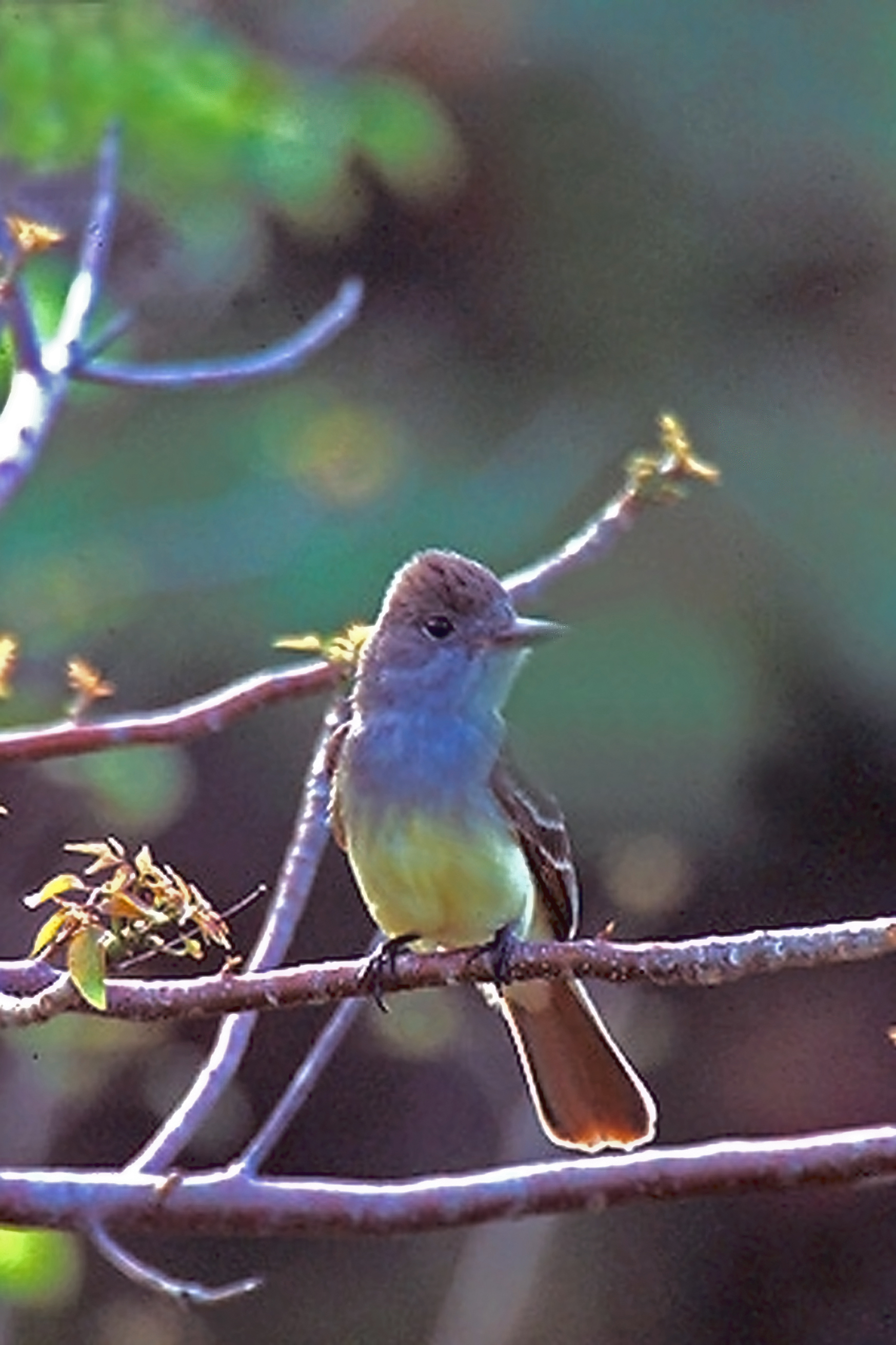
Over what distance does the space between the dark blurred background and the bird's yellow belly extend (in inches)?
63.9

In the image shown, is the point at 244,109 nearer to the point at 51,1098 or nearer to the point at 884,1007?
the point at 51,1098

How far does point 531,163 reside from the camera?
6.44 metres

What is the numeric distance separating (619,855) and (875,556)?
2.64 feet

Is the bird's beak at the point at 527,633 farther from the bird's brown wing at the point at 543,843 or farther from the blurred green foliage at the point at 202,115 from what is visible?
the blurred green foliage at the point at 202,115

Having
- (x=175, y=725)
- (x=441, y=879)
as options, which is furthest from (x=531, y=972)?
(x=441, y=879)

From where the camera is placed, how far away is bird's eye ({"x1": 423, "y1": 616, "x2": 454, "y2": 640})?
3.40 meters

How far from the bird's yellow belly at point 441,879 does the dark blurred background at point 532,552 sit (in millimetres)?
1622

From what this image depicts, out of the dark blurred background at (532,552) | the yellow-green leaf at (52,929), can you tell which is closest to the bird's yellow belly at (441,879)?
the yellow-green leaf at (52,929)

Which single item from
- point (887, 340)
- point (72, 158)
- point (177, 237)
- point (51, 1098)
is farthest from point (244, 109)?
point (887, 340)

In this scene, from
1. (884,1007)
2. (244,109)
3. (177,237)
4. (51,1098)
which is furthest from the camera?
(884,1007)

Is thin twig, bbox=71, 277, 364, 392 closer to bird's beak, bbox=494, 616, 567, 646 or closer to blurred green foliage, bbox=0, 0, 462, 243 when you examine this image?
bird's beak, bbox=494, 616, 567, 646

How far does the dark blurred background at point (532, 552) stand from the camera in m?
5.40

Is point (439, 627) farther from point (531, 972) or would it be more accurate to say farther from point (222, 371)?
point (531, 972)

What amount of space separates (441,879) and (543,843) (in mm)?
202
